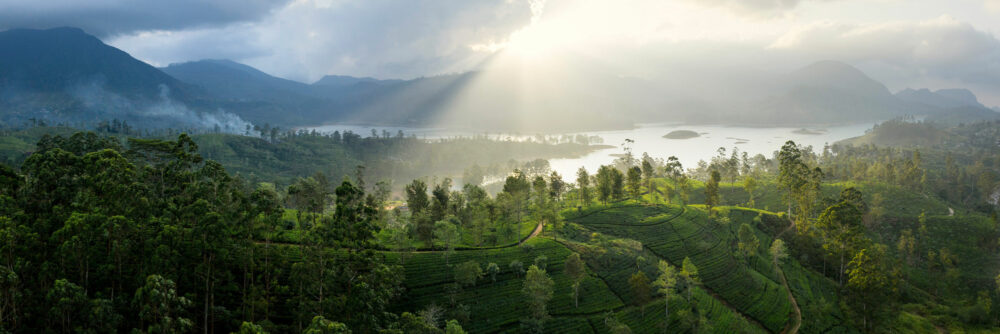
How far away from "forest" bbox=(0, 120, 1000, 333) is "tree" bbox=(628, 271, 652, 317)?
0.25m

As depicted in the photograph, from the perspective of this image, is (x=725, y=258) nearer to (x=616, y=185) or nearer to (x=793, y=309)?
(x=793, y=309)

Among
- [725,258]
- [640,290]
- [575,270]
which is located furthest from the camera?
[725,258]

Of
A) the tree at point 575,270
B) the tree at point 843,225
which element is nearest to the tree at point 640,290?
the tree at point 575,270

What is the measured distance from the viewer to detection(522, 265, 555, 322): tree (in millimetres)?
49875

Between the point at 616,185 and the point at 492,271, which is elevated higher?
the point at 616,185

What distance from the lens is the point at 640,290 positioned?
187 feet

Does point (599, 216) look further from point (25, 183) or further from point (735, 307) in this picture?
point (25, 183)

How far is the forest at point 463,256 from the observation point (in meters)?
25.9

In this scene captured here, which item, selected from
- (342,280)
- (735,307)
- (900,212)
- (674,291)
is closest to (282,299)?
(342,280)

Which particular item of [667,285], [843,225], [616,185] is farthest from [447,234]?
[843,225]

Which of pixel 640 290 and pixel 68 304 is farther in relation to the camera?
pixel 640 290

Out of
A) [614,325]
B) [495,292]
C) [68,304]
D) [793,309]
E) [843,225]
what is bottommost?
[793,309]

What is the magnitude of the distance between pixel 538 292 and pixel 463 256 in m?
14.6

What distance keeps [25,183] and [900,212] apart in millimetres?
150853
